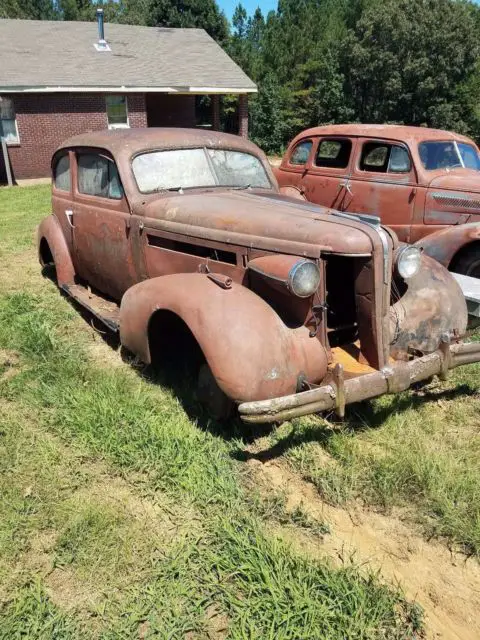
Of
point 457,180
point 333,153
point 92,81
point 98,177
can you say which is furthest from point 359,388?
point 92,81

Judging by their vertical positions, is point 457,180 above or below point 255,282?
above

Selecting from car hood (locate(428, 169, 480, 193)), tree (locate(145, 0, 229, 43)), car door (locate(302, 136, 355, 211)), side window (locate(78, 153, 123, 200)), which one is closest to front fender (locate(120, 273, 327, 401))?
side window (locate(78, 153, 123, 200))

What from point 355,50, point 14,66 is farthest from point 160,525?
point 355,50

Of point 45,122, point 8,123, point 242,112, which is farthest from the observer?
point 242,112

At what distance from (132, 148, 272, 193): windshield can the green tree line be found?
22975 mm

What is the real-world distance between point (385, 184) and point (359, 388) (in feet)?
15.8

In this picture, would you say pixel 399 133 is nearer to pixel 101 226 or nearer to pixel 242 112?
pixel 101 226

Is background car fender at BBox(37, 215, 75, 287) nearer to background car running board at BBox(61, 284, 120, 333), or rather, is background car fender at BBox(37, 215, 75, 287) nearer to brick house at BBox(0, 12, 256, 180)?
background car running board at BBox(61, 284, 120, 333)

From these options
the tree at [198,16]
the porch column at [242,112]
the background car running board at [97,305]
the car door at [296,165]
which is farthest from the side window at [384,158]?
the tree at [198,16]

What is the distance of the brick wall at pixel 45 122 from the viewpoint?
55.0 ft

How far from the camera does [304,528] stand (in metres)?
2.73

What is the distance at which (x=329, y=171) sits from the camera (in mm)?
7707

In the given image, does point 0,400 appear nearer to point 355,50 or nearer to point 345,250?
point 345,250

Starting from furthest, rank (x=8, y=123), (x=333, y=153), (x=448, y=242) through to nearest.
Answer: (x=8, y=123), (x=333, y=153), (x=448, y=242)
